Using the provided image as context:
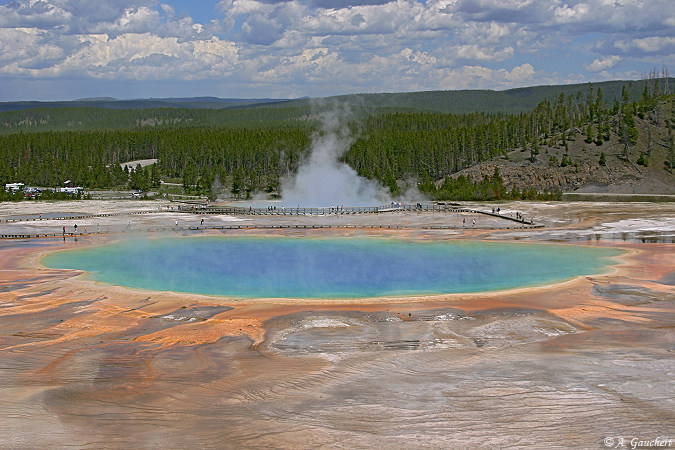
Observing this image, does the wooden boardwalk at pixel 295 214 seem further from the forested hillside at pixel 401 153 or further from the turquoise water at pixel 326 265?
the forested hillside at pixel 401 153

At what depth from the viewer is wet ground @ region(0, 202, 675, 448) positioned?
48.9 ft

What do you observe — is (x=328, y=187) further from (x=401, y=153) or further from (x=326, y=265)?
(x=326, y=265)

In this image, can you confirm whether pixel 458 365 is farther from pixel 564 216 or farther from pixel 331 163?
pixel 331 163

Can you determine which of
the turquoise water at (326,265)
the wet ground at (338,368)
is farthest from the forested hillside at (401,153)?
the wet ground at (338,368)

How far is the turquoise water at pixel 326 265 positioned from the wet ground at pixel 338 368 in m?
2.81

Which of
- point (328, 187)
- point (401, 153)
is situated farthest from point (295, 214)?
point (401, 153)

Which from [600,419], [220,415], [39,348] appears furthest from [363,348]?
[39,348]

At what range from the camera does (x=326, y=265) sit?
3919 cm

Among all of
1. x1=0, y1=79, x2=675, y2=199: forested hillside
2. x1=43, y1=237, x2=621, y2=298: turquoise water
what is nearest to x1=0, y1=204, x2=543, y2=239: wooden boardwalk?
x1=43, y1=237, x2=621, y2=298: turquoise water

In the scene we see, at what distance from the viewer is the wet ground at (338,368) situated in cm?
1491

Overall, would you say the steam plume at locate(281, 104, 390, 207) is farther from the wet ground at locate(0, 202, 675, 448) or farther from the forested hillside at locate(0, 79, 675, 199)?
the wet ground at locate(0, 202, 675, 448)

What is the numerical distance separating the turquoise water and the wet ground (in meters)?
2.81

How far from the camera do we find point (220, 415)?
1586 cm

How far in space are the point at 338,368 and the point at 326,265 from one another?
66.0 ft
